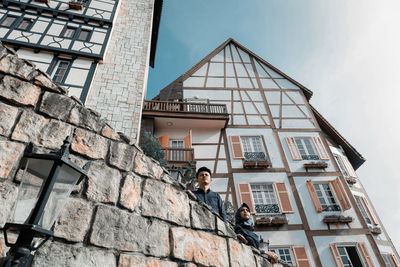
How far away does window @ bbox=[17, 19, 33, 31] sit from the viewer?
8.44m

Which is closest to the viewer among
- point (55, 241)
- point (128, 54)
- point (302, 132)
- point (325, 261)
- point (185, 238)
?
point (55, 241)

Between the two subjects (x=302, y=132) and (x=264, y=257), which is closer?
(x=264, y=257)

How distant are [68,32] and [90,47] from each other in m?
1.38

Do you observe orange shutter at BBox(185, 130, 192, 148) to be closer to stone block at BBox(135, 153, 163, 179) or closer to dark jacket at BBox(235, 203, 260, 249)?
dark jacket at BBox(235, 203, 260, 249)

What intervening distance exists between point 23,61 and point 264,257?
10.6 feet

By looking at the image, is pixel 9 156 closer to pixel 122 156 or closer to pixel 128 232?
pixel 122 156

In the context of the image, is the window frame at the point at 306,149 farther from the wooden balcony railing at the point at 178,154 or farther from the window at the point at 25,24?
the window at the point at 25,24

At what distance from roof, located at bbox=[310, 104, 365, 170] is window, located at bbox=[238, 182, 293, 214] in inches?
211

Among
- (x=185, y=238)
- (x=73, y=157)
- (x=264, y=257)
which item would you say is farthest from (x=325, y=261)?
(x=73, y=157)

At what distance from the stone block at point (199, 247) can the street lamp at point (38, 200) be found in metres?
1.09

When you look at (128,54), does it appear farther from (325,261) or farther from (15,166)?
(325,261)

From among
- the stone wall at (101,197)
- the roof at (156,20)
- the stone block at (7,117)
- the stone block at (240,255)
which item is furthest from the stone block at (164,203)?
the roof at (156,20)

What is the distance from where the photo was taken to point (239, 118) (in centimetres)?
1127

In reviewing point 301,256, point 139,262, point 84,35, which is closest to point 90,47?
point 84,35
